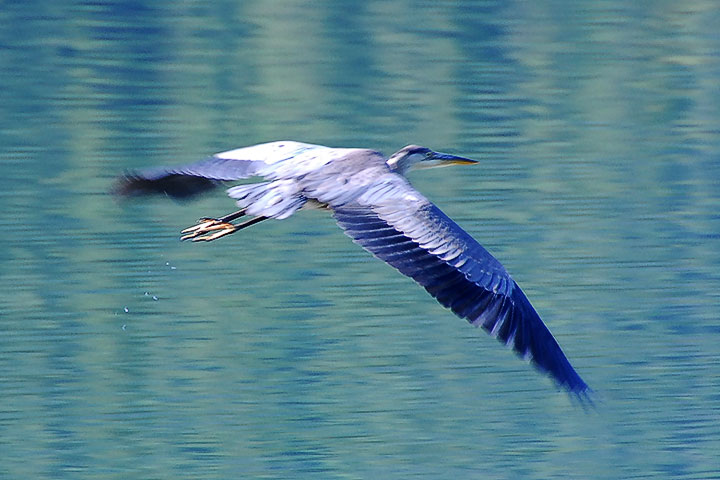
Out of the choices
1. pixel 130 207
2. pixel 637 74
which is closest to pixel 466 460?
pixel 130 207

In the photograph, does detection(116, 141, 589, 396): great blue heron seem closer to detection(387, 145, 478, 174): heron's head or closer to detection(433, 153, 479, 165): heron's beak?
detection(387, 145, 478, 174): heron's head

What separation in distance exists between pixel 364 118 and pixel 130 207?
186 centimetres

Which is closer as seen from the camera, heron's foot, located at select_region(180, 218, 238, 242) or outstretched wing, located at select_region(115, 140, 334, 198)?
outstretched wing, located at select_region(115, 140, 334, 198)

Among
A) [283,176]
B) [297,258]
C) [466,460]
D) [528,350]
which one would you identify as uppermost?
[283,176]

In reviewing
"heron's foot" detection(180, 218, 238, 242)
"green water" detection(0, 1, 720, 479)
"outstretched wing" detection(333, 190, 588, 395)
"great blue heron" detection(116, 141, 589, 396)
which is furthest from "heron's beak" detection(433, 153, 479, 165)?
"outstretched wing" detection(333, 190, 588, 395)

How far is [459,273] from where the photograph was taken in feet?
13.8

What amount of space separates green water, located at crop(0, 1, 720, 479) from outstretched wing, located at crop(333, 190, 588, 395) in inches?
55.3

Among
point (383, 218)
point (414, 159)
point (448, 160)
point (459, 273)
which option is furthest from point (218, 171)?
point (448, 160)

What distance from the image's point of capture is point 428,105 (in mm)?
8914

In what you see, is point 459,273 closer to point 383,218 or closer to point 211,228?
point 383,218

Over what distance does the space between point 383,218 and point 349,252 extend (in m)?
2.59

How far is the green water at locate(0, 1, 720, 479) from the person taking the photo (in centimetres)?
562

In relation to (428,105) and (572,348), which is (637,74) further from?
(572,348)

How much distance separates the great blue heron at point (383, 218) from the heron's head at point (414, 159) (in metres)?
0.54
